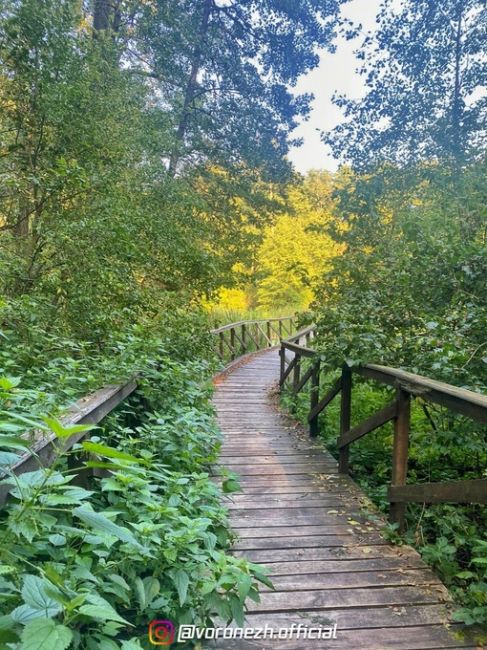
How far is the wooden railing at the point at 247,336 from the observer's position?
35.1 feet

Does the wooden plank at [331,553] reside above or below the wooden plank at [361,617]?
below

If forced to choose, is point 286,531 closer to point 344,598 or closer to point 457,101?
point 344,598

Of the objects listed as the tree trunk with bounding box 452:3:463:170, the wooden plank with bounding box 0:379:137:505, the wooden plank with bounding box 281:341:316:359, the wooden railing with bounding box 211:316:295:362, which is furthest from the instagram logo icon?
the tree trunk with bounding box 452:3:463:170

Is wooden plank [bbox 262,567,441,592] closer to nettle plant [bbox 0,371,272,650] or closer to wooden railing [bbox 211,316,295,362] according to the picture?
nettle plant [bbox 0,371,272,650]

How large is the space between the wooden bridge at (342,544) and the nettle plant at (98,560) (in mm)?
436

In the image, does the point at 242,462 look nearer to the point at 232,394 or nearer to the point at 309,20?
the point at 232,394

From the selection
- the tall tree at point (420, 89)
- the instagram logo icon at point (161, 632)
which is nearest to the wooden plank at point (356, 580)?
the instagram logo icon at point (161, 632)

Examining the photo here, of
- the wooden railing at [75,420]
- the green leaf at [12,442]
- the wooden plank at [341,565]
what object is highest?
the green leaf at [12,442]

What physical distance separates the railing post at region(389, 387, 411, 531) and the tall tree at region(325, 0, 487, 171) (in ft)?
25.5

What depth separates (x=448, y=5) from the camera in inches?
354

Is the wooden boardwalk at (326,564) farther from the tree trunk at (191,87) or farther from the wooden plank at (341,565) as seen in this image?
the tree trunk at (191,87)

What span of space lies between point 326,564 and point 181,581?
1213 mm

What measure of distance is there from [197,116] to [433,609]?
10512mm

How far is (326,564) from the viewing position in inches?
91.9
